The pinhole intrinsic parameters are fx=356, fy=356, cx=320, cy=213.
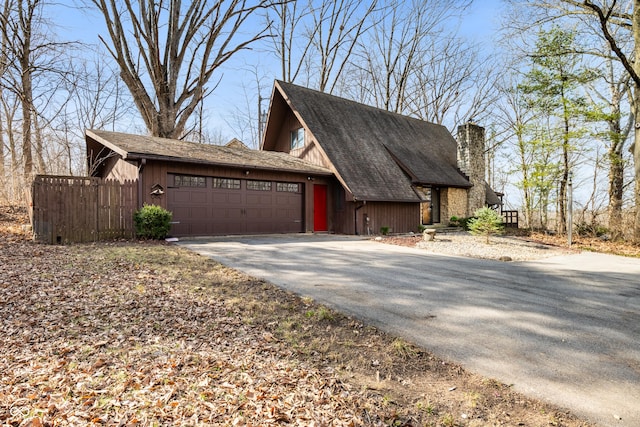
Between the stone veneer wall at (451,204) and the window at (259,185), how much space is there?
9.30 metres

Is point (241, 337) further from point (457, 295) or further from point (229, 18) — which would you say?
point (229, 18)

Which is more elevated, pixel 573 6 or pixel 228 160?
pixel 573 6

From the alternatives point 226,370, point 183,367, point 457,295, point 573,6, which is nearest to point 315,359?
point 226,370

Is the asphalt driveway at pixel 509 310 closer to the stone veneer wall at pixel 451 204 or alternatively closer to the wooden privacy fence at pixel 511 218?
the stone veneer wall at pixel 451 204

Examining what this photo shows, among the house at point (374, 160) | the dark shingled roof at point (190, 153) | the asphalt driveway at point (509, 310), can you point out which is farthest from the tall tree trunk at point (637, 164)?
the dark shingled roof at point (190, 153)

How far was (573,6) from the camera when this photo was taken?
44.7 feet

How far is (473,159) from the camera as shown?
1897cm

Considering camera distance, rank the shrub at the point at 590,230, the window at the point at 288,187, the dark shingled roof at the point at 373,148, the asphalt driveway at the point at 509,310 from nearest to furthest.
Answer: the asphalt driveway at the point at 509,310 < the window at the point at 288,187 < the dark shingled roof at the point at 373,148 < the shrub at the point at 590,230

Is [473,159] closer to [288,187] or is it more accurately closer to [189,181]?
[288,187]

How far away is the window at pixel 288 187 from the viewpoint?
13345 mm

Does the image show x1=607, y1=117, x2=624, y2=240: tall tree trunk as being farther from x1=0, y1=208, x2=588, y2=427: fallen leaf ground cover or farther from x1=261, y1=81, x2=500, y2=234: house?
x1=0, y1=208, x2=588, y2=427: fallen leaf ground cover

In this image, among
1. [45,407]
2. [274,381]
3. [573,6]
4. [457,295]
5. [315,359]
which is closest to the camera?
[45,407]

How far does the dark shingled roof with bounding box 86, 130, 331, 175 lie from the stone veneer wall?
279 inches

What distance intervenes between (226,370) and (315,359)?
0.73 meters
